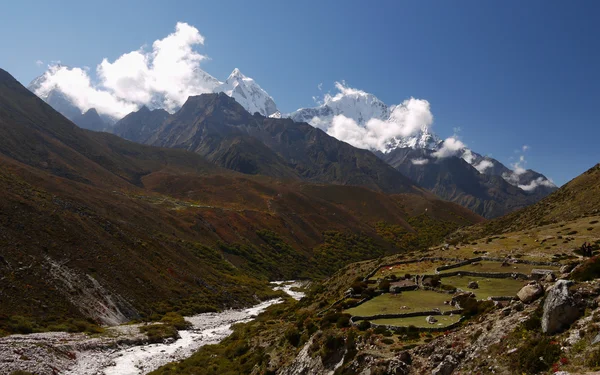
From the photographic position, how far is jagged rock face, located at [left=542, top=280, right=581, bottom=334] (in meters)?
17.1

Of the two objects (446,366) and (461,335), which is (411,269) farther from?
(446,366)

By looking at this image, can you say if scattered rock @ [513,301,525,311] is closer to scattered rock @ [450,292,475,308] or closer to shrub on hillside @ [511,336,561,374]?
shrub on hillside @ [511,336,561,374]

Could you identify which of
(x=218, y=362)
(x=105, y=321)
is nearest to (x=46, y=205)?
(x=105, y=321)

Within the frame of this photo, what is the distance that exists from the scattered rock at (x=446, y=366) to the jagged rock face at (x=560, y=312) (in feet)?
15.7

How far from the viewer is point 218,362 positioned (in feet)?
140

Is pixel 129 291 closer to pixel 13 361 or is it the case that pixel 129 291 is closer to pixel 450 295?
pixel 13 361

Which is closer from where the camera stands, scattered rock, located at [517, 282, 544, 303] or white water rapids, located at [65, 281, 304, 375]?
scattered rock, located at [517, 282, 544, 303]

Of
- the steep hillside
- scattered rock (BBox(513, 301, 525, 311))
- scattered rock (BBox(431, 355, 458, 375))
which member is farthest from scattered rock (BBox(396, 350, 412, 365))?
the steep hillside

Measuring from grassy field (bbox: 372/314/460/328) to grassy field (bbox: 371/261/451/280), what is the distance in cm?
2634

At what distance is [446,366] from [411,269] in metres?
43.2

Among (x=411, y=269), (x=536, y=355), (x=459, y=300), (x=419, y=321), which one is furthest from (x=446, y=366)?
(x=411, y=269)

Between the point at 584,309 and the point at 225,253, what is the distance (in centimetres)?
12963

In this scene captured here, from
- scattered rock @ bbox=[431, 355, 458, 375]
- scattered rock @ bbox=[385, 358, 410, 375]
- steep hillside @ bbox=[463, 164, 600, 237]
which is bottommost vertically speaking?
scattered rock @ bbox=[385, 358, 410, 375]

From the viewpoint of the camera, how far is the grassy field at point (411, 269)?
2298 inches
